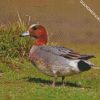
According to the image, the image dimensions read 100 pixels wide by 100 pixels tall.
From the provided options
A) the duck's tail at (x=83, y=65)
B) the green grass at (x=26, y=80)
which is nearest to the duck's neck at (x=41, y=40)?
the green grass at (x=26, y=80)

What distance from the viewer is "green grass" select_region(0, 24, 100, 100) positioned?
474 inches

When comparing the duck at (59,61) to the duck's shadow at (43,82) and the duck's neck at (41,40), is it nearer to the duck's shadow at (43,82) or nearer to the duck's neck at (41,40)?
the duck's neck at (41,40)

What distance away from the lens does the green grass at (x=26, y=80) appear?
1203cm

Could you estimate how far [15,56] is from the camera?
16109 mm

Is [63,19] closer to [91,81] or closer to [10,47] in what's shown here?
[10,47]

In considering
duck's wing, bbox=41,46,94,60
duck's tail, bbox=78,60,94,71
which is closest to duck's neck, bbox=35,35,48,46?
duck's wing, bbox=41,46,94,60

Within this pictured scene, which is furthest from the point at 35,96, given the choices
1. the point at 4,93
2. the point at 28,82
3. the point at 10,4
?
the point at 10,4

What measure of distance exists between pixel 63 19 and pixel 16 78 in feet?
32.0

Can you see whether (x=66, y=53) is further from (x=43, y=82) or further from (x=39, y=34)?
(x=43, y=82)

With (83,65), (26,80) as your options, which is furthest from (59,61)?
(26,80)

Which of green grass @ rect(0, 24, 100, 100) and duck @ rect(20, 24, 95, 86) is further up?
duck @ rect(20, 24, 95, 86)

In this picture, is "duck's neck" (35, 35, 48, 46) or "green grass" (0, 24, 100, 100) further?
"duck's neck" (35, 35, 48, 46)

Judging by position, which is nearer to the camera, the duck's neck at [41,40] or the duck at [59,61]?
the duck at [59,61]

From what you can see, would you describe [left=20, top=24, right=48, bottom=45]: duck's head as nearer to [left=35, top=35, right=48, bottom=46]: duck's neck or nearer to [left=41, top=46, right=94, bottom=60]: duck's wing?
[left=35, top=35, right=48, bottom=46]: duck's neck
